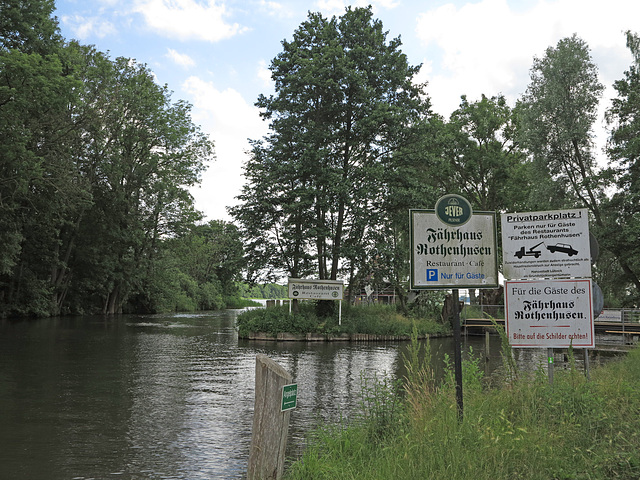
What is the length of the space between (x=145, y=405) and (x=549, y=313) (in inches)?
271

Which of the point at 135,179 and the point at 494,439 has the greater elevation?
the point at 135,179

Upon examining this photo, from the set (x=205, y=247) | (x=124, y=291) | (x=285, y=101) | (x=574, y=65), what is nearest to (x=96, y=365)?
(x=285, y=101)

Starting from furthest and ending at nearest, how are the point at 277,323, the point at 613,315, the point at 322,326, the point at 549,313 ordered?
the point at 613,315 < the point at 322,326 < the point at 277,323 < the point at 549,313

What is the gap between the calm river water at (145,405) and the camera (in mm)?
6645

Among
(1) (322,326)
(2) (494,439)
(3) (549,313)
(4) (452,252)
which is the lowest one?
(2) (494,439)

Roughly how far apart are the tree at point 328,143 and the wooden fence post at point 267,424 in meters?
22.2

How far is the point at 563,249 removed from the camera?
321 inches

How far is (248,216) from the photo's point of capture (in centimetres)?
2906

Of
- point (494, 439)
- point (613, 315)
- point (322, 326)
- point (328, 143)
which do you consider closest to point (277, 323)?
point (322, 326)

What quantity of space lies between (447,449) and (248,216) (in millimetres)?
24955

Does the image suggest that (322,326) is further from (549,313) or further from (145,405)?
(549,313)

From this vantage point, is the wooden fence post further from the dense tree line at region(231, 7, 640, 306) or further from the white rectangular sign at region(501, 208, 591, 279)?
the dense tree line at region(231, 7, 640, 306)

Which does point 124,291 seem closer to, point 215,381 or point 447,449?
point 215,381

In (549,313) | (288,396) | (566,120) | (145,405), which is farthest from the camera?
(566,120)
